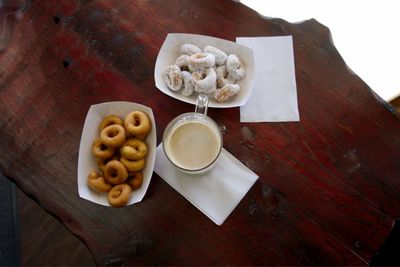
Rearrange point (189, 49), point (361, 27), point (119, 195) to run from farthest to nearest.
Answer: point (361, 27) → point (189, 49) → point (119, 195)

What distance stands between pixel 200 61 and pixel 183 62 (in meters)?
0.05

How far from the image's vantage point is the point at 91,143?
836 millimetres

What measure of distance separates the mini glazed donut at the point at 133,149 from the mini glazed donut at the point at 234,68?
0.29 m

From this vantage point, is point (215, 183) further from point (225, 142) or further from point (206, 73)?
point (206, 73)

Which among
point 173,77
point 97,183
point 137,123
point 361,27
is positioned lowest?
point 97,183

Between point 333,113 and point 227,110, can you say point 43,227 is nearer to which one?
point 227,110

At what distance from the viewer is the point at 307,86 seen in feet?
2.90

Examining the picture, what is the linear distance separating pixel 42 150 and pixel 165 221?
379mm

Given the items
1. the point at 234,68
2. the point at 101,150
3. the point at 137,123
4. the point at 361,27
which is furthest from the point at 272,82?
the point at 361,27

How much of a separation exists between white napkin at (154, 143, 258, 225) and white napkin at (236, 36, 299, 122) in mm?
136

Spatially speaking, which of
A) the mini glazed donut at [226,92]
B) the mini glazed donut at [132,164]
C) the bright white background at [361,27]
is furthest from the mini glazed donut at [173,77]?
the bright white background at [361,27]

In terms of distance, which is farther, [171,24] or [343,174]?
[171,24]

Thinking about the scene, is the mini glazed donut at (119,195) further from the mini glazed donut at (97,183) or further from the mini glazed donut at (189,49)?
the mini glazed donut at (189,49)

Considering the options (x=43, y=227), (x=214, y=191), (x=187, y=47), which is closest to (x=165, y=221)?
(x=214, y=191)
